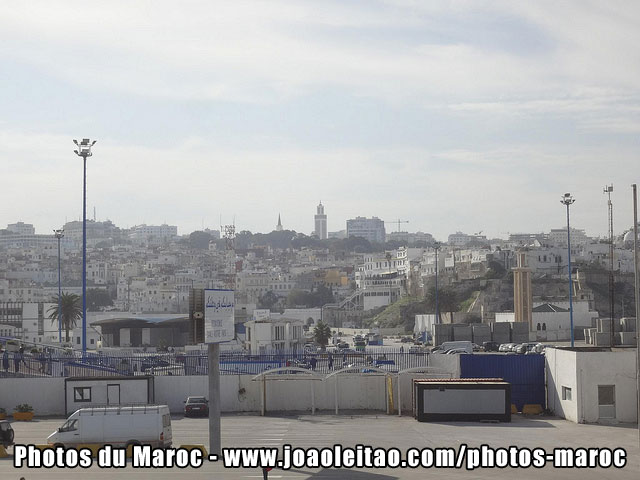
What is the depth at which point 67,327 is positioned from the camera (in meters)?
92.4

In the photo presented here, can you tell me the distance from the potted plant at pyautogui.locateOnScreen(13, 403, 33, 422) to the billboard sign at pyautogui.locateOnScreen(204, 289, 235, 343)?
17118 millimetres

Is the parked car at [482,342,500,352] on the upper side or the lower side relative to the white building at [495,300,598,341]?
lower

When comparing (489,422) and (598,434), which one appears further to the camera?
(489,422)

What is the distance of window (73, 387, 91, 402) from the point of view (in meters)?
41.3

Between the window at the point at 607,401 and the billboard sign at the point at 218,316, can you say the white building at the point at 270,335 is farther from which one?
the billboard sign at the point at 218,316

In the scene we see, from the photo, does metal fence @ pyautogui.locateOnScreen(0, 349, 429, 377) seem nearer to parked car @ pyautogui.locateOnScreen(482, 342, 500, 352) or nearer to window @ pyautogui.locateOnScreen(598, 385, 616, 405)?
window @ pyautogui.locateOnScreen(598, 385, 616, 405)

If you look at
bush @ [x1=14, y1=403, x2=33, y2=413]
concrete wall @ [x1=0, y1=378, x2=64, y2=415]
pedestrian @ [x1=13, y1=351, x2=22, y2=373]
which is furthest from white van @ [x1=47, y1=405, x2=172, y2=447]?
pedestrian @ [x1=13, y1=351, x2=22, y2=373]

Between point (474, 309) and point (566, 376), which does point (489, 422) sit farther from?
point (474, 309)

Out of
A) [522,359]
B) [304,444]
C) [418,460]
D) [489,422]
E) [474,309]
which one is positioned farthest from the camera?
[474,309]

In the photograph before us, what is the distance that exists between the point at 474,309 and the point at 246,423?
101m

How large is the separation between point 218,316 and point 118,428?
4873 mm

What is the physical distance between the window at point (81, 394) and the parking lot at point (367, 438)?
133cm

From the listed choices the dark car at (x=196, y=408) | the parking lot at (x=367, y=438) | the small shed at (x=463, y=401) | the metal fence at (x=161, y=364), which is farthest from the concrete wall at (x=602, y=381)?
the dark car at (x=196, y=408)

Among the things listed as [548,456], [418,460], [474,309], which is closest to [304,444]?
[418,460]
